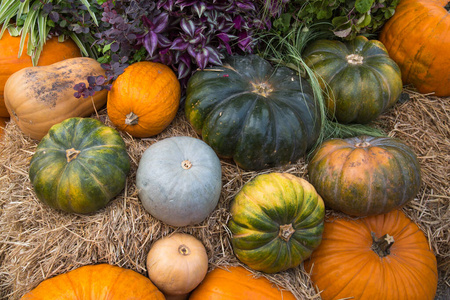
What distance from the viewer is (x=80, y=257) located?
7.02ft

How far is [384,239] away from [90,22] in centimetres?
274

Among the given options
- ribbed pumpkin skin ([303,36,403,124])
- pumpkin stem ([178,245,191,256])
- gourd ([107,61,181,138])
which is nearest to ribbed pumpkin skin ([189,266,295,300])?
pumpkin stem ([178,245,191,256])

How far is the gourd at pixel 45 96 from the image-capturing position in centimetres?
245

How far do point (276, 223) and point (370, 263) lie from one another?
745mm

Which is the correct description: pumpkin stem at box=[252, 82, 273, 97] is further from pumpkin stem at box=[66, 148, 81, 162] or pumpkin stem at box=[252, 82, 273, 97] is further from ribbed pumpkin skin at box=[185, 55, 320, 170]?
pumpkin stem at box=[66, 148, 81, 162]

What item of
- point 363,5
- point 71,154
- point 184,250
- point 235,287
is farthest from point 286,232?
point 363,5

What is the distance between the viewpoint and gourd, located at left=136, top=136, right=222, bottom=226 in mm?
2086

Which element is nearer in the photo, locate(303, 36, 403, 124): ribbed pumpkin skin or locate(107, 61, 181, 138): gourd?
locate(107, 61, 181, 138): gourd

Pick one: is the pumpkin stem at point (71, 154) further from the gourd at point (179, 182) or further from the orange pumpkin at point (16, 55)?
the orange pumpkin at point (16, 55)

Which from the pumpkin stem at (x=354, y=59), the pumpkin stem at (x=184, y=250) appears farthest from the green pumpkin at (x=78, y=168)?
the pumpkin stem at (x=354, y=59)

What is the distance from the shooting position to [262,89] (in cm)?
255

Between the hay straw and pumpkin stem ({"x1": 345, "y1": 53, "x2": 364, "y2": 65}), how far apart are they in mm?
897

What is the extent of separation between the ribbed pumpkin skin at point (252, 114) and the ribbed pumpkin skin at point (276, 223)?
24cm

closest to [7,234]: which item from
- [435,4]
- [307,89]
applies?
[307,89]
